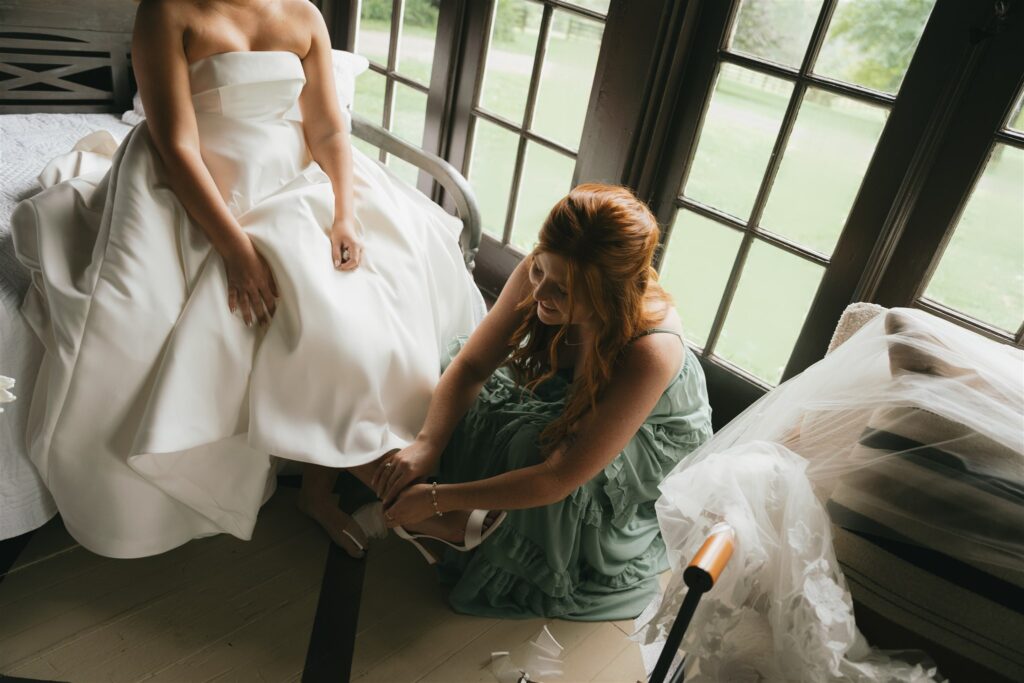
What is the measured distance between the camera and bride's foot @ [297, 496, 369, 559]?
174 centimetres

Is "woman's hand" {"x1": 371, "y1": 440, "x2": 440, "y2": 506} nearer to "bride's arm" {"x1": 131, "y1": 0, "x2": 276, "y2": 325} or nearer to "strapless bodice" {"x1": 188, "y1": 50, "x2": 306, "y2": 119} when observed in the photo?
"bride's arm" {"x1": 131, "y1": 0, "x2": 276, "y2": 325}

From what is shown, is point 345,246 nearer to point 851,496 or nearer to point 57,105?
point 851,496

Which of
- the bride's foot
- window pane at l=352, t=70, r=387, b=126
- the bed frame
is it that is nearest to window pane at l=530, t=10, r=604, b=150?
the bed frame

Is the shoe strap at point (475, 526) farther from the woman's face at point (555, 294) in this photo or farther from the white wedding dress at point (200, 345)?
the woman's face at point (555, 294)

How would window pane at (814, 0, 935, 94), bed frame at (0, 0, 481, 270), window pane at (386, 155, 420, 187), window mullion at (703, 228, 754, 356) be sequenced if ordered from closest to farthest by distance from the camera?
1. window pane at (814, 0, 935, 94)
2. window mullion at (703, 228, 754, 356)
3. bed frame at (0, 0, 481, 270)
4. window pane at (386, 155, 420, 187)

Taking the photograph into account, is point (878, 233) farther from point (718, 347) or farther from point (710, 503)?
point (710, 503)

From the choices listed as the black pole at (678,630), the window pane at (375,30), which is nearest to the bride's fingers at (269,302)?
the black pole at (678,630)

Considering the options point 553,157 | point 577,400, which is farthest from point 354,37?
point 577,400

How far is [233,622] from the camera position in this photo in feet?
5.10

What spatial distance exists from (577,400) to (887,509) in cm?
60

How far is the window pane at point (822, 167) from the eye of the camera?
1821 millimetres

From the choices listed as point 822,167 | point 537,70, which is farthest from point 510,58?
point 822,167

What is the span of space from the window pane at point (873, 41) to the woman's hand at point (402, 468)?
4.38 feet

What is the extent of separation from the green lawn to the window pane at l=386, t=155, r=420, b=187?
390 millimetres
